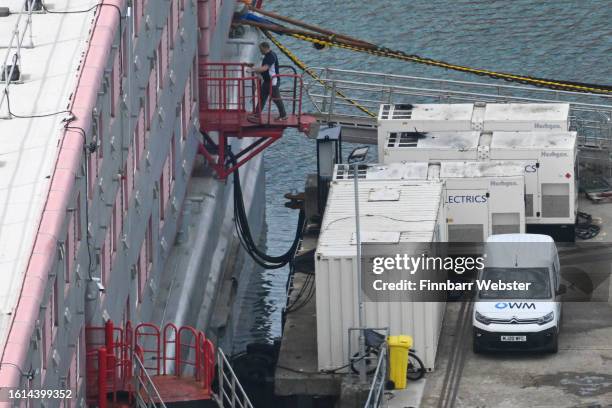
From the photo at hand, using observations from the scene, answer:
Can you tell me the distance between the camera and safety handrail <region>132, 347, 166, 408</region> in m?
42.9

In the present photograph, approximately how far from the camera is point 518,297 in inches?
1975

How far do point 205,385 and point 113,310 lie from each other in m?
2.74

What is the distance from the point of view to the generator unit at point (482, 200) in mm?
54531

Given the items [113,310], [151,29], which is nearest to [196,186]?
[151,29]

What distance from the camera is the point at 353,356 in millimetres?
49062

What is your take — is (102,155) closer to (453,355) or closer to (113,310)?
(113,310)

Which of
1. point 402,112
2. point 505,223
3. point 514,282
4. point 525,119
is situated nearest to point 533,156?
point 505,223

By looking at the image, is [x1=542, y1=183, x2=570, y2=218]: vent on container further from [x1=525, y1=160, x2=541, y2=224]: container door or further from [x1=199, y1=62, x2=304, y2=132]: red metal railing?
[x1=199, y1=62, x2=304, y2=132]: red metal railing

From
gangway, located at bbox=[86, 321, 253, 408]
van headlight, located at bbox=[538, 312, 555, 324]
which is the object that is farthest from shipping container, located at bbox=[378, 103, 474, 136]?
gangway, located at bbox=[86, 321, 253, 408]

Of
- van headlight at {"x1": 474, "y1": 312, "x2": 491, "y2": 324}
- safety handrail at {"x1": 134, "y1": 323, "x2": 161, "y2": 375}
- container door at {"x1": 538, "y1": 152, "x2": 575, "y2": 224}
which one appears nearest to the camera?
safety handrail at {"x1": 134, "y1": 323, "x2": 161, "y2": 375}

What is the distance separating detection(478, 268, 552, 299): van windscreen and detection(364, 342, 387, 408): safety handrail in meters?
3.51

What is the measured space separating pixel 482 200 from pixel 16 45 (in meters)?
14.5

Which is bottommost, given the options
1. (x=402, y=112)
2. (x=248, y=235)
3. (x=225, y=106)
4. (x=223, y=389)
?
(x=223, y=389)

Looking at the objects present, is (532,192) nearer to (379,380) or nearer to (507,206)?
(507,206)
